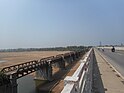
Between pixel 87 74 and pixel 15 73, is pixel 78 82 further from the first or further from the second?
pixel 15 73

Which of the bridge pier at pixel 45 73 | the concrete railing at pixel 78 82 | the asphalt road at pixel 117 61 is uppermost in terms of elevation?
the concrete railing at pixel 78 82

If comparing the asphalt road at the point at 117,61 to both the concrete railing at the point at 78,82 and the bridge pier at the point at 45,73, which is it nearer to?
the bridge pier at the point at 45,73

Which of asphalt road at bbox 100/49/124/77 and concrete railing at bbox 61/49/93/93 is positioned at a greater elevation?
concrete railing at bbox 61/49/93/93

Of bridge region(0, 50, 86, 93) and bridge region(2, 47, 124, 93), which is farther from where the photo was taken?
bridge region(0, 50, 86, 93)

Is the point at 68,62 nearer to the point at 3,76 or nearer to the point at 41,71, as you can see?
the point at 41,71

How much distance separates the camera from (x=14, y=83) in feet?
74.9

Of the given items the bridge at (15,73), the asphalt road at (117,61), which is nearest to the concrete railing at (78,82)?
the asphalt road at (117,61)

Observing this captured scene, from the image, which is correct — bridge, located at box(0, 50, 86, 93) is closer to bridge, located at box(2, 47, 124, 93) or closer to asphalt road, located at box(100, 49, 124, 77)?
bridge, located at box(2, 47, 124, 93)

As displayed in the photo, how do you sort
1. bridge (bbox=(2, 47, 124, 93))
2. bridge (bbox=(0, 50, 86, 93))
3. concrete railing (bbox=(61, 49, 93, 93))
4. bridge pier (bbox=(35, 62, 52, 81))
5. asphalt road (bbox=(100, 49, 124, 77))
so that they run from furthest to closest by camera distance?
bridge pier (bbox=(35, 62, 52, 81)), bridge (bbox=(0, 50, 86, 93)), asphalt road (bbox=(100, 49, 124, 77)), bridge (bbox=(2, 47, 124, 93)), concrete railing (bbox=(61, 49, 93, 93))

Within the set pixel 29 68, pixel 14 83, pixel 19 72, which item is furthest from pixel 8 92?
pixel 29 68

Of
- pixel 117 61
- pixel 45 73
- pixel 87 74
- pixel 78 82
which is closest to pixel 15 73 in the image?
pixel 45 73

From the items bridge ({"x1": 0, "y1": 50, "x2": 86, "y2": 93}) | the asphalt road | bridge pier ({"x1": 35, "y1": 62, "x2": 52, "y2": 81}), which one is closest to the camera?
the asphalt road

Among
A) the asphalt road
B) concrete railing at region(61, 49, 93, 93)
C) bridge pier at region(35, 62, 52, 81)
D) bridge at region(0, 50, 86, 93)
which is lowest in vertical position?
bridge pier at region(35, 62, 52, 81)

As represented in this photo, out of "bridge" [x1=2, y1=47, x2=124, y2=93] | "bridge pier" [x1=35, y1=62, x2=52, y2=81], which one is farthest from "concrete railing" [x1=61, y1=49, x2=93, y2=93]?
"bridge pier" [x1=35, y1=62, x2=52, y2=81]
